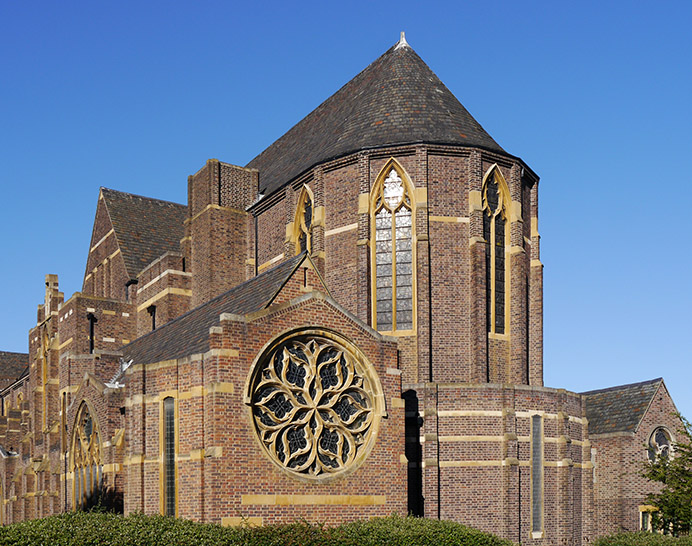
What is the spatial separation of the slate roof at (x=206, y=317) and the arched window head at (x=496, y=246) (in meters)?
10.2

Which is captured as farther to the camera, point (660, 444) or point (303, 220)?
point (660, 444)

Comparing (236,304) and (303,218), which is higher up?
(303,218)

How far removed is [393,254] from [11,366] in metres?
49.5

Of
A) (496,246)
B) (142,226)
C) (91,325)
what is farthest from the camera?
(142,226)

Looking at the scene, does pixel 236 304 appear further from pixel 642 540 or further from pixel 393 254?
pixel 642 540

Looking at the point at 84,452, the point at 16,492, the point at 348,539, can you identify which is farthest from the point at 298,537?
the point at 16,492

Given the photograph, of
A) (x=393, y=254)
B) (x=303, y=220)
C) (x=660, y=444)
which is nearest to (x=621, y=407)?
(x=660, y=444)

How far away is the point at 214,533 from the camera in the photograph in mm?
20359

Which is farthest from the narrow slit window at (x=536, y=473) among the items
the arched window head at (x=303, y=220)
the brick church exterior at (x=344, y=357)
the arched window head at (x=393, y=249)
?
the arched window head at (x=303, y=220)

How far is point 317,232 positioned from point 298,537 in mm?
15802

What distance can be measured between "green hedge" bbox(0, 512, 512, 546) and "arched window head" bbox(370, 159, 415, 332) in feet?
34.5

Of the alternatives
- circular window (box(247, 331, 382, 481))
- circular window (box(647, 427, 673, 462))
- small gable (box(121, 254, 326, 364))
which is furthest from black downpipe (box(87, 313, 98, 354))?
circular window (box(647, 427, 673, 462))

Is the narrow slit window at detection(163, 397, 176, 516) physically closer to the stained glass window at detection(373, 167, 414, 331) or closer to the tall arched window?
the tall arched window

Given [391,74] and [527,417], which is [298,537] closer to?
[527,417]
